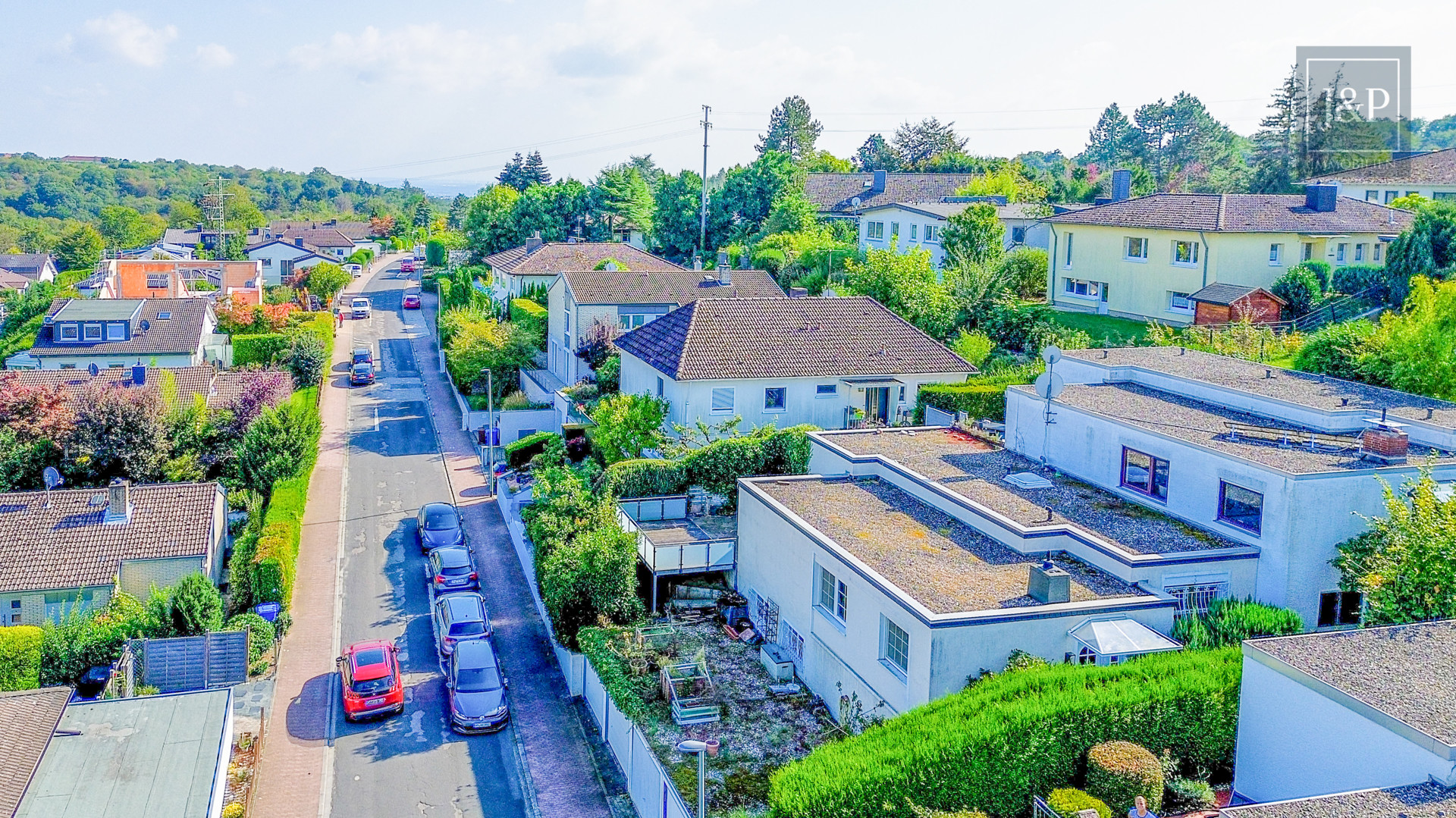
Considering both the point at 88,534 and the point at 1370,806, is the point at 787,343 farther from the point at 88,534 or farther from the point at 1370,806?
the point at 1370,806

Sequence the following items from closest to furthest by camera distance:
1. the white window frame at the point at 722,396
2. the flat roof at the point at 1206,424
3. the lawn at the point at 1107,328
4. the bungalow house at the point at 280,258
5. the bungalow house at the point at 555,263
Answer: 1. the flat roof at the point at 1206,424
2. the white window frame at the point at 722,396
3. the lawn at the point at 1107,328
4. the bungalow house at the point at 555,263
5. the bungalow house at the point at 280,258

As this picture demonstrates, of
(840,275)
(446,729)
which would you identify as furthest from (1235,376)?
(840,275)

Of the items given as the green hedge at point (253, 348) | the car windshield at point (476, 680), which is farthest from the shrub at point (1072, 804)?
the green hedge at point (253, 348)

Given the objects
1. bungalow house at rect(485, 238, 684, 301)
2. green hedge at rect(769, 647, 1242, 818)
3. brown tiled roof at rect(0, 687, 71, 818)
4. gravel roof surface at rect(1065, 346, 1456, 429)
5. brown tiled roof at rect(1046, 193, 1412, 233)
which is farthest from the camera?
bungalow house at rect(485, 238, 684, 301)

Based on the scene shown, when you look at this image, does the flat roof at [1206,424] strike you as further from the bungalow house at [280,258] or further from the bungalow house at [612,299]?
the bungalow house at [280,258]

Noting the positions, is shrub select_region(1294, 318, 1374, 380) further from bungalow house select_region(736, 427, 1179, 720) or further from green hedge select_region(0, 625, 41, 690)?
green hedge select_region(0, 625, 41, 690)

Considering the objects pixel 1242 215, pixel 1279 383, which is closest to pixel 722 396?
pixel 1279 383

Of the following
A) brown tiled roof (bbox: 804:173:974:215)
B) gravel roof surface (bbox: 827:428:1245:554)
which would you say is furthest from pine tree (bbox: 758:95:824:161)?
gravel roof surface (bbox: 827:428:1245:554)
